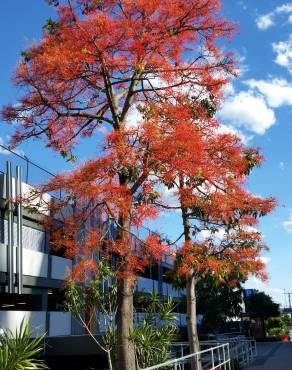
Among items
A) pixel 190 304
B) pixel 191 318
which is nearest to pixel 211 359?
pixel 191 318

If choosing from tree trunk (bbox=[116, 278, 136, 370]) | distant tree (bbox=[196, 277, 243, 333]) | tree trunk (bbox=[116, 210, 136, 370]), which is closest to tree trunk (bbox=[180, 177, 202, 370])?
tree trunk (bbox=[116, 210, 136, 370])

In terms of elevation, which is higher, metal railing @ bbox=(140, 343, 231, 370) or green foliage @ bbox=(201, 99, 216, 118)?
green foliage @ bbox=(201, 99, 216, 118)

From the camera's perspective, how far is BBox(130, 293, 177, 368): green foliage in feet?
39.2

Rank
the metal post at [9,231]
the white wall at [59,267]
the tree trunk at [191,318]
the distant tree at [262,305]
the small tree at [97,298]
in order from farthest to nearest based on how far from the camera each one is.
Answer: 1. the distant tree at [262,305]
2. the white wall at [59,267]
3. the metal post at [9,231]
4. the tree trunk at [191,318]
5. the small tree at [97,298]

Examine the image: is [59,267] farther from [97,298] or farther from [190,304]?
[190,304]

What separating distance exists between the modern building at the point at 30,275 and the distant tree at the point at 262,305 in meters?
33.1

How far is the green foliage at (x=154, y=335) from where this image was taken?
12.0 metres

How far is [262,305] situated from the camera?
52.0 meters

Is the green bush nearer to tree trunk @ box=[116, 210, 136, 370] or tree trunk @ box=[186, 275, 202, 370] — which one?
tree trunk @ box=[186, 275, 202, 370]

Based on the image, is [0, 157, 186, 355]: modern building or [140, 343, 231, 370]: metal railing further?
[0, 157, 186, 355]: modern building

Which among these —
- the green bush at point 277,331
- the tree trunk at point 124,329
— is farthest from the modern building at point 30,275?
the green bush at point 277,331

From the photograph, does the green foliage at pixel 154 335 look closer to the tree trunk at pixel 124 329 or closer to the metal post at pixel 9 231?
the tree trunk at pixel 124 329

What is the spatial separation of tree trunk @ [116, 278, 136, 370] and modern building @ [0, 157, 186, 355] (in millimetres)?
4255

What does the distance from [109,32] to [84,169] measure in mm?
2895
